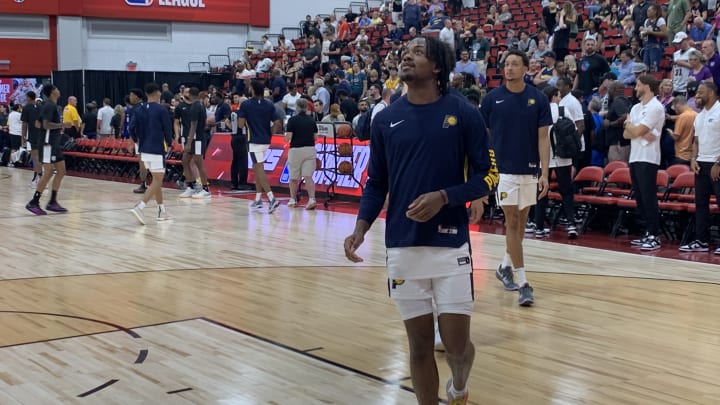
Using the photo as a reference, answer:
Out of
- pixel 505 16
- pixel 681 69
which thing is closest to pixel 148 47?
pixel 505 16

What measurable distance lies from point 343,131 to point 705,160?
6.45 meters

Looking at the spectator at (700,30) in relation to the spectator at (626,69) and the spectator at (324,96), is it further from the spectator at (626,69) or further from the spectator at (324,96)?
the spectator at (324,96)

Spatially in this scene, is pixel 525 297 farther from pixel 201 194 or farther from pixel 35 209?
pixel 201 194

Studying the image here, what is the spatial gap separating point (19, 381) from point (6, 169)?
65.1 ft

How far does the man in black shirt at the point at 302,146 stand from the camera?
44.0 ft

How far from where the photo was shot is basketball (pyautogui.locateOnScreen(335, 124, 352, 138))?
47.7ft

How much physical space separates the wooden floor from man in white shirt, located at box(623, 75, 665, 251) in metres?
0.78

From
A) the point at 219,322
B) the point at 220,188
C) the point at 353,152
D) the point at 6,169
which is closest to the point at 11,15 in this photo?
the point at 6,169

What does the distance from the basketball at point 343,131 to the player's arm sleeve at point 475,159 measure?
10.7 meters

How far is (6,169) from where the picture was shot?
23141mm

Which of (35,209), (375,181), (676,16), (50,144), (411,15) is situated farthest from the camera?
(411,15)

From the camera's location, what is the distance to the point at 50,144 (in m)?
13.1

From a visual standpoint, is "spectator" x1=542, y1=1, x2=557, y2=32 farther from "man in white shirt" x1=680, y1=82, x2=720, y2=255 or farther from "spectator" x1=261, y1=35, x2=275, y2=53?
"spectator" x1=261, y1=35, x2=275, y2=53

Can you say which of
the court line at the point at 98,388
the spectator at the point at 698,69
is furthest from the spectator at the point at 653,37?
the court line at the point at 98,388
